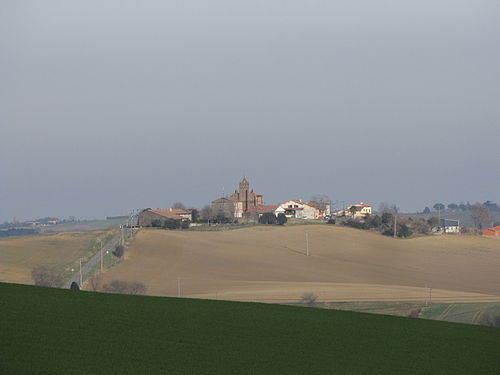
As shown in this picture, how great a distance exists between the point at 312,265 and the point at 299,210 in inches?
3070

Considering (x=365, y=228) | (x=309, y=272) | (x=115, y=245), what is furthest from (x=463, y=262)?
(x=115, y=245)

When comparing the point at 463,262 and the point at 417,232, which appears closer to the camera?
the point at 463,262

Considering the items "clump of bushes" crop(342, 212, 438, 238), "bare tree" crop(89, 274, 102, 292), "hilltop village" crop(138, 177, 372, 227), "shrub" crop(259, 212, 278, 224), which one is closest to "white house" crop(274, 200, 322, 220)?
"hilltop village" crop(138, 177, 372, 227)

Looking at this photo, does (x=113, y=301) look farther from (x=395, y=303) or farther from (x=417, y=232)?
(x=417, y=232)

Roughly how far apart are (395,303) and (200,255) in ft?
115

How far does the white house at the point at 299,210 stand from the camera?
167250 mm

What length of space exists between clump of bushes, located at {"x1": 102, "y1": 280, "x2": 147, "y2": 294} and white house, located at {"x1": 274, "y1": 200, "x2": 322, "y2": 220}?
94.5m

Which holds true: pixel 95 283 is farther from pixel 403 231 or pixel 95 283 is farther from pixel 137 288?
pixel 403 231

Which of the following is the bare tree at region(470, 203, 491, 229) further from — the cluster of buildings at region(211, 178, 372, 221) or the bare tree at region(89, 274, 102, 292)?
the bare tree at region(89, 274, 102, 292)

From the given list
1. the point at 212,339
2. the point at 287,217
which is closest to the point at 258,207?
the point at 287,217

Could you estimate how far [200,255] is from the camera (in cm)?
9475

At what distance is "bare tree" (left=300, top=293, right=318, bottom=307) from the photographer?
207 ft

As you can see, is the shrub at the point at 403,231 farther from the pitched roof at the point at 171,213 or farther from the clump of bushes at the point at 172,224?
the pitched roof at the point at 171,213

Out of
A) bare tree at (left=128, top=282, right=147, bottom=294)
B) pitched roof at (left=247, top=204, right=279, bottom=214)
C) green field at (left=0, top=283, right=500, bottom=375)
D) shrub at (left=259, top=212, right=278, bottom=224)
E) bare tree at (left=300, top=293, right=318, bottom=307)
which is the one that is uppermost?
pitched roof at (left=247, top=204, right=279, bottom=214)
